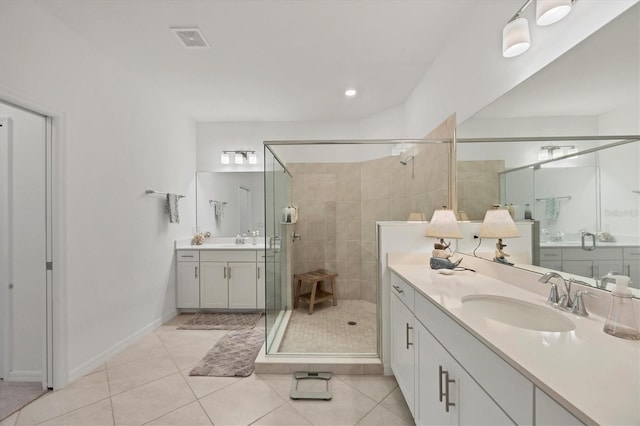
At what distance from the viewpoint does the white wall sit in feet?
6.02

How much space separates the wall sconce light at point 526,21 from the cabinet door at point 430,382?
1501 mm

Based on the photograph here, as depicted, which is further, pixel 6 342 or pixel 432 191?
pixel 432 191

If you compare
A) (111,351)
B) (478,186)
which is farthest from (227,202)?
(478,186)

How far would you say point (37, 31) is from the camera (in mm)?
1827

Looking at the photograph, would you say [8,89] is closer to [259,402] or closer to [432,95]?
[259,402]

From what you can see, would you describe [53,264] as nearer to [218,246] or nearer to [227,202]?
[218,246]

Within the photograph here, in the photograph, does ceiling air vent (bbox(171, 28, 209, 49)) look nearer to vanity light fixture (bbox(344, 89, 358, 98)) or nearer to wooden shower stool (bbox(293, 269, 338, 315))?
vanity light fixture (bbox(344, 89, 358, 98))

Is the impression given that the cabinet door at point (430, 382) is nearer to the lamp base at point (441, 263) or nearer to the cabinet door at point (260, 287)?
the lamp base at point (441, 263)

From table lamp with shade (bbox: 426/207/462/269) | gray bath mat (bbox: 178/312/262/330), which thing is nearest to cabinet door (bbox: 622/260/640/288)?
table lamp with shade (bbox: 426/207/462/269)

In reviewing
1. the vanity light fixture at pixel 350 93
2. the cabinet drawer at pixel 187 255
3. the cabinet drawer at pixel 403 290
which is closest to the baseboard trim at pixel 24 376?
the cabinet drawer at pixel 187 255

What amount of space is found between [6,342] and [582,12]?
402cm

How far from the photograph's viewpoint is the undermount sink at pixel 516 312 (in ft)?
3.58

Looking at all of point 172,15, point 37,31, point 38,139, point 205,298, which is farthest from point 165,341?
point 172,15

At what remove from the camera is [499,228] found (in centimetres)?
160
